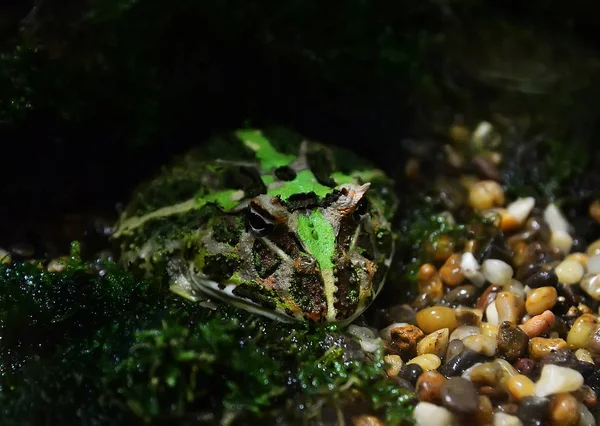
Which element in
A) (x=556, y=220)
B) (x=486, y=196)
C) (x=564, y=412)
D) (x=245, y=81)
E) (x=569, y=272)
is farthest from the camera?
(x=245, y=81)

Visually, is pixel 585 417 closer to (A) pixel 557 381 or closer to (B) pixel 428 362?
(A) pixel 557 381

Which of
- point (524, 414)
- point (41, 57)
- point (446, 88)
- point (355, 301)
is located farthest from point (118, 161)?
point (524, 414)

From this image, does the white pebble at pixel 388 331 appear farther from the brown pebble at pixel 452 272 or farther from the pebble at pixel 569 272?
the pebble at pixel 569 272

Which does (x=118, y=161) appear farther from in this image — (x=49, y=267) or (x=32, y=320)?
(x=32, y=320)

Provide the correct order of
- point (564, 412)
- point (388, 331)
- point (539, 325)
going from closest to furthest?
point (564, 412) → point (539, 325) → point (388, 331)

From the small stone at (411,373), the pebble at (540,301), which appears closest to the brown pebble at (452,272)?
the pebble at (540,301)

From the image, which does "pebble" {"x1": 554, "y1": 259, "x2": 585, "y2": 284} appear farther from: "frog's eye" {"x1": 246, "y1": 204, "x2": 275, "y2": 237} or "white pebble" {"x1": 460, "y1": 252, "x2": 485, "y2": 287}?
"frog's eye" {"x1": 246, "y1": 204, "x2": 275, "y2": 237}

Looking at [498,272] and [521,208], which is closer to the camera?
[498,272]

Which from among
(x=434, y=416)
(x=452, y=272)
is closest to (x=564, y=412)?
(x=434, y=416)
